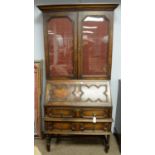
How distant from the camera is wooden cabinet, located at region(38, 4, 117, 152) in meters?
2.87

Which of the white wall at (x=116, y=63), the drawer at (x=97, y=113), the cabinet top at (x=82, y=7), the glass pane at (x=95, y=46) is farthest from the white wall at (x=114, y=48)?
the drawer at (x=97, y=113)

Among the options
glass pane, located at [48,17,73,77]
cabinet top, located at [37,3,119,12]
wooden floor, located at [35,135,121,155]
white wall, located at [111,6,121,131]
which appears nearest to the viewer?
cabinet top, located at [37,3,119,12]

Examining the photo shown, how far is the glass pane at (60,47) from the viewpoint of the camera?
3.03m

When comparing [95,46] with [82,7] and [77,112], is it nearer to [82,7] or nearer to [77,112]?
[82,7]

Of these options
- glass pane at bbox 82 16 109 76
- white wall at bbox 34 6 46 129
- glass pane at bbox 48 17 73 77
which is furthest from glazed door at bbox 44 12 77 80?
white wall at bbox 34 6 46 129

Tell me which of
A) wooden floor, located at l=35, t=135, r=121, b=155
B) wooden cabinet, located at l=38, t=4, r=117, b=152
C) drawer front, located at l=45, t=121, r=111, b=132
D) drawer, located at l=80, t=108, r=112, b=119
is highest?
wooden cabinet, located at l=38, t=4, r=117, b=152

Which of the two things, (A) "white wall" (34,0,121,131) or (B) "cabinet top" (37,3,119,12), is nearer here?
(B) "cabinet top" (37,3,119,12)

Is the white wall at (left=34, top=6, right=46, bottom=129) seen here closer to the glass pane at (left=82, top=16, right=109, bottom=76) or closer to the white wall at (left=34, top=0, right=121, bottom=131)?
the white wall at (left=34, top=0, right=121, bottom=131)

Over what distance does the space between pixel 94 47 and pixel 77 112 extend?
0.91 m

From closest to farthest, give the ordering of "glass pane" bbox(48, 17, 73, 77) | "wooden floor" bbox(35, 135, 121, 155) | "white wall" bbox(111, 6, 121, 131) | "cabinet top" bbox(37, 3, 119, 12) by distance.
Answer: "cabinet top" bbox(37, 3, 119, 12), "wooden floor" bbox(35, 135, 121, 155), "glass pane" bbox(48, 17, 73, 77), "white wall" bbox(111, 6, 121, 131)
